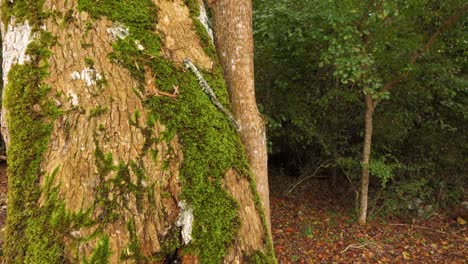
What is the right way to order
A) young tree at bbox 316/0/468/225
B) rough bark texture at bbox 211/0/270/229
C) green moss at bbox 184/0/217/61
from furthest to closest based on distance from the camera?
young tree at bbox 316/0/468/225
rough bark texture at bbox 211/0/270/229
green moss at bbox 184/0/217/61

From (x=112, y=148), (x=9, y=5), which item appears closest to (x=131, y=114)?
(x=112, y=148)

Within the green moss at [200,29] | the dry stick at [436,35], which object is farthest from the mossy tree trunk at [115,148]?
the dry stick at [436,35]

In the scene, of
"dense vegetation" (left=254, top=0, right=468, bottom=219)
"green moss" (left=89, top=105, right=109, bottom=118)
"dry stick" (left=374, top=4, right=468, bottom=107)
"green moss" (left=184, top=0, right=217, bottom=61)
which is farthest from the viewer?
"dry stick" (left=374, top=4, right=468, bottom=107)

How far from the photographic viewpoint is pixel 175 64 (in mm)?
1368

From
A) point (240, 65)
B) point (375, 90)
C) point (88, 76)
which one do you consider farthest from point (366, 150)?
point (88, 76)

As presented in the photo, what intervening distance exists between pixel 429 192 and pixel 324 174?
2.38 metres

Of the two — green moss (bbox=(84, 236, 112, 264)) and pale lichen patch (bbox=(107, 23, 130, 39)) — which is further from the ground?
pale lichen patch (bbox=(107, 23, 130, 39))

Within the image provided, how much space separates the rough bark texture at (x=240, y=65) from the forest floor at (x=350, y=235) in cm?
370

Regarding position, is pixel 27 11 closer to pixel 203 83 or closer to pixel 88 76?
pixel 88 76

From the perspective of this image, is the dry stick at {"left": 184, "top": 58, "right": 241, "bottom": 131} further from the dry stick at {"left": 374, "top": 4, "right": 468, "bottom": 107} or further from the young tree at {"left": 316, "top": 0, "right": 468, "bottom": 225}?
the dry stick at {"left": 374, "top": 4, "right": 468, "bottom": 107}

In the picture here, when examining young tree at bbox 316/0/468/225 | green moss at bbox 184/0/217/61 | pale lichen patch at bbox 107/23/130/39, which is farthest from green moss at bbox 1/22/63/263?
young tree at bbox 316/0/468/225

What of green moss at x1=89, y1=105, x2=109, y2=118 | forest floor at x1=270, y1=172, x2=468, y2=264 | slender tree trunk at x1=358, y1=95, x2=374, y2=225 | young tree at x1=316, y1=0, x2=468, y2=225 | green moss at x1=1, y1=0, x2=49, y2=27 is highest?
young tree at x1=316, y1=0, x2=468, y2=225

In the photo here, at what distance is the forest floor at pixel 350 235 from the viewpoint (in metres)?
5.20

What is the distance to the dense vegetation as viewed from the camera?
14.3 feet
